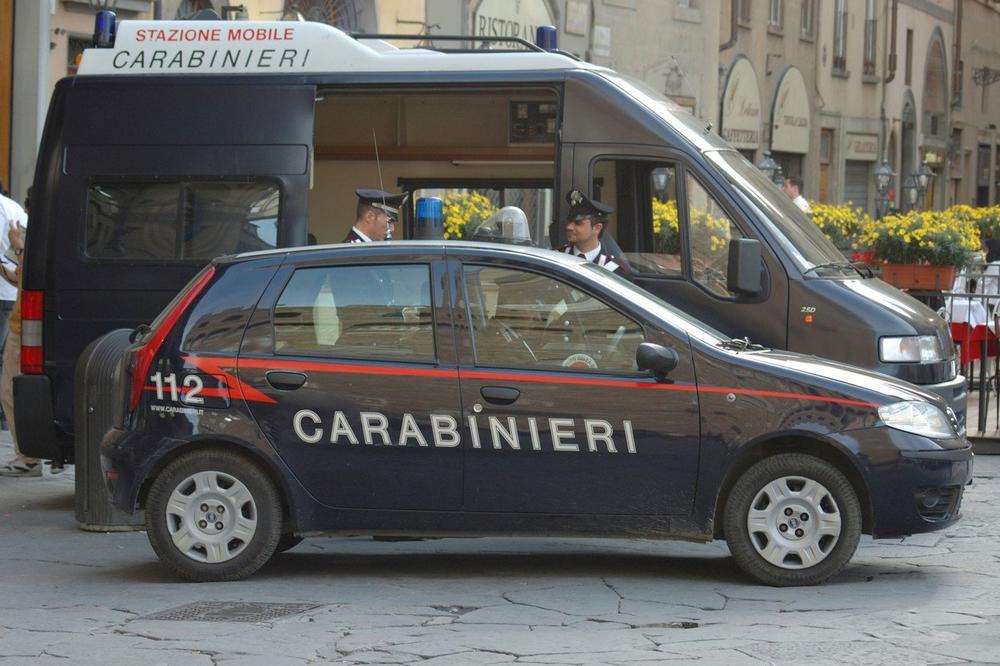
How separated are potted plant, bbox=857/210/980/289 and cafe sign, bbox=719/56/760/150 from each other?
1863 cm

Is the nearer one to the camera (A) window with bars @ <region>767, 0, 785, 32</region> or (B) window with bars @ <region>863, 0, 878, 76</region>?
(A) window with bars @ <region>767, 0, 785, 32</region>

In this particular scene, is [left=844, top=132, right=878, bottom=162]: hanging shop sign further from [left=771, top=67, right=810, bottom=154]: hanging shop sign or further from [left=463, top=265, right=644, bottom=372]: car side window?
[left=463, top=265, right=644, bottom=372]: car side window

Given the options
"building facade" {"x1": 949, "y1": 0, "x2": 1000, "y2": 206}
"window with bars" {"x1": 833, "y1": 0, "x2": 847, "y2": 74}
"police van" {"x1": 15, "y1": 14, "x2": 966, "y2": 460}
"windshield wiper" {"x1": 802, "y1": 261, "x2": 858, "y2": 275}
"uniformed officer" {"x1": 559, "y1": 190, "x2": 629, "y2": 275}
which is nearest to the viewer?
"windshield wiper" {"x1": 802, "y1": 261, "x2": 858, "y2": 275}

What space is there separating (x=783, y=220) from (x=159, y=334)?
369cm

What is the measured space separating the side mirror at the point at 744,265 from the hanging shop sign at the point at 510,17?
16010 mm

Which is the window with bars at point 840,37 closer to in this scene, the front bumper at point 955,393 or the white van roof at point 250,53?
the front bumper at point 955,393

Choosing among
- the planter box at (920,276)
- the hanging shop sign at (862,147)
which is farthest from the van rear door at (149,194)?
the hanging shop sign at (862,147)

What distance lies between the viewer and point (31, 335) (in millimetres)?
11047

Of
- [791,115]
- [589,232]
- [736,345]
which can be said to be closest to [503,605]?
[736,345]

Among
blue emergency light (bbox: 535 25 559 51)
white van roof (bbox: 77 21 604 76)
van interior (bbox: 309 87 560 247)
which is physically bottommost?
van interior (bbox: 309 87 560 247)

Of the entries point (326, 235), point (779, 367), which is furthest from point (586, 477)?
point (326, 235)

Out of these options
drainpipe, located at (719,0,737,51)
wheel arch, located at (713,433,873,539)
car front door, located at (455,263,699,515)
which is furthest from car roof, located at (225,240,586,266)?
drainpipe, located at (719,0,737,51)

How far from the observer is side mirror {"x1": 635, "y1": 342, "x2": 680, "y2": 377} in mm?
8367

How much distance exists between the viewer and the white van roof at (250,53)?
36.4ft
